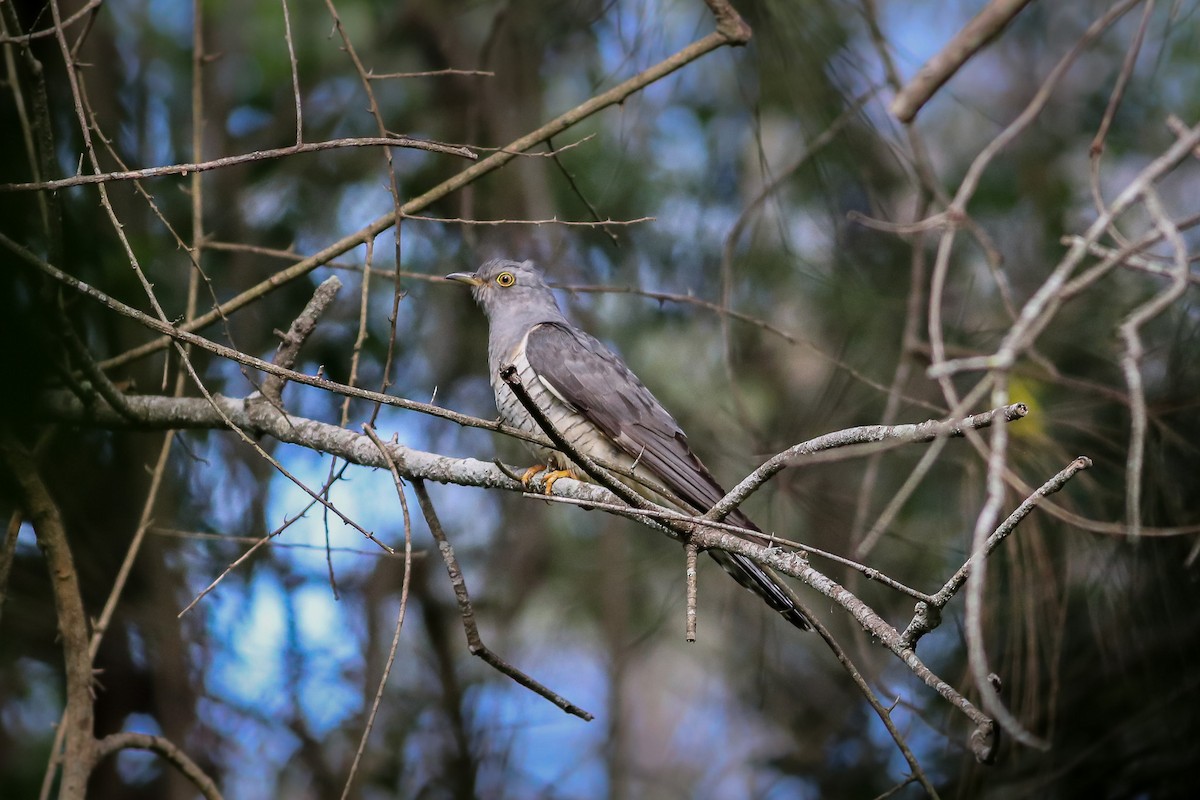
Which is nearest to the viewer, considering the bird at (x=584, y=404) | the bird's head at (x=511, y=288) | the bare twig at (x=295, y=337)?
the bare twig at (x=295, y=337)

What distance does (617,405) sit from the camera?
14.1 feet

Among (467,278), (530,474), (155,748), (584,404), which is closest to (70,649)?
(155,748)

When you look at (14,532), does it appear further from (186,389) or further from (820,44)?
(820,44)

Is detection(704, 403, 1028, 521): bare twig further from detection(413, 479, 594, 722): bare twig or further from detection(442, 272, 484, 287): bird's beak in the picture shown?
detection(442, 272, 484, 287): bird's beak

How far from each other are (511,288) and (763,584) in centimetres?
216

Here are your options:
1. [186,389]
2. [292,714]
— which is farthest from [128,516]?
[292,714]

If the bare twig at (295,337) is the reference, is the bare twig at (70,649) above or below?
below

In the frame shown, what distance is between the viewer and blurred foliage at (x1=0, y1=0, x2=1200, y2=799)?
4301 millimetres

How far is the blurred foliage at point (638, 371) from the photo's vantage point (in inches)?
169

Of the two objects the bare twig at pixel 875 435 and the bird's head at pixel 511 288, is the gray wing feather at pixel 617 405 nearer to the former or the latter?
the bird's head at pixel 511 288

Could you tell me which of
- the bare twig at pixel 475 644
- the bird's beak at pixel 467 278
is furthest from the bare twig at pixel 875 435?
the bird's beak at pixel 467 278

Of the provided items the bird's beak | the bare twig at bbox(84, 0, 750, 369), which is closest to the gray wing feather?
the bird's beak

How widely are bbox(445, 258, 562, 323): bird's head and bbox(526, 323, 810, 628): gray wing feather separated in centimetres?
32

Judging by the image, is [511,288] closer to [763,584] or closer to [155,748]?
[763,584]
